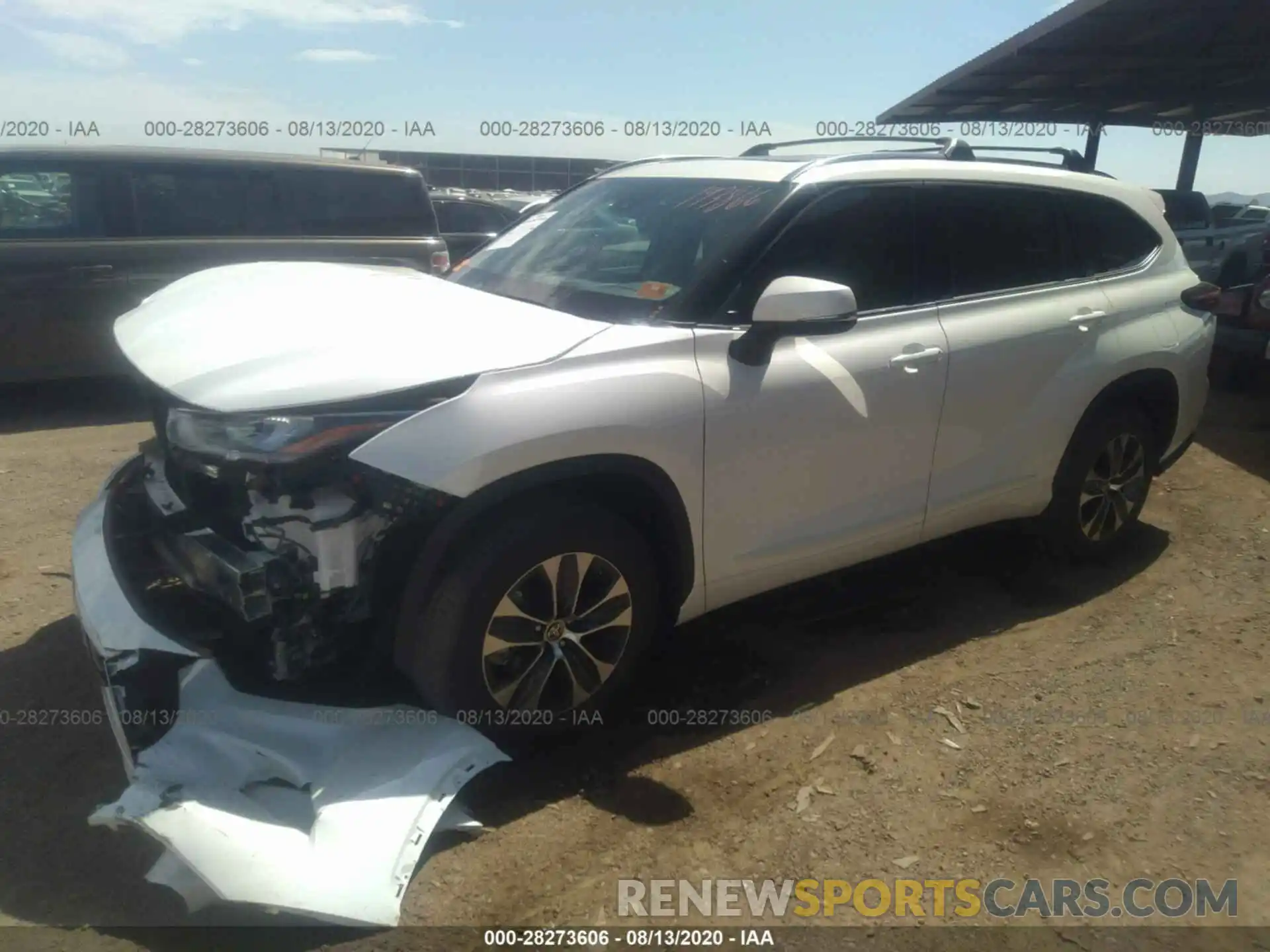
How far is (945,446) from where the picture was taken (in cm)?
370

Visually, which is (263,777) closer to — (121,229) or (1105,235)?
(1105,235)

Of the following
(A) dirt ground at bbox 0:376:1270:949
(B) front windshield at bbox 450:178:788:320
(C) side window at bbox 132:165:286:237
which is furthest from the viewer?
(C) side window at bbox 132:165:286:237

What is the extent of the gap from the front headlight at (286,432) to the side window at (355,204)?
562cm

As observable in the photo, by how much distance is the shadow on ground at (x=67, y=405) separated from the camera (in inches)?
267

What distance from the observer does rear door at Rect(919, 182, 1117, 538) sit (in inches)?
147

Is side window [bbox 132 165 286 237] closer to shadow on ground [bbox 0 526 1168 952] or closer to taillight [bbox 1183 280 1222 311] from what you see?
shadow on ground [bbox 0 526 1168 952]

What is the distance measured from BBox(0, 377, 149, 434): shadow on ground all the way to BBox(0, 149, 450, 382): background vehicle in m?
0.30

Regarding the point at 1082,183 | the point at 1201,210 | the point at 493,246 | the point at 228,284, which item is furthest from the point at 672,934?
the point at 1201,210

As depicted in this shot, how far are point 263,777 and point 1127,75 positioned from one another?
1965cm

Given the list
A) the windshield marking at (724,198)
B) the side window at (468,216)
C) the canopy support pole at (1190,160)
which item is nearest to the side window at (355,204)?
the side window at (468,216)

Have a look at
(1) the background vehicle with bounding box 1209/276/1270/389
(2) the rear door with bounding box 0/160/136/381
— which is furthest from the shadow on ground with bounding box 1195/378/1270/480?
(2) the rear door with bounding box 0/160/136/381

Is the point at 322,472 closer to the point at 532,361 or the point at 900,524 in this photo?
the point at 532,361

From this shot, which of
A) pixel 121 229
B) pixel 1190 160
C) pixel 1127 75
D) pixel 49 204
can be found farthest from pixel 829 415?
pixel 1190 160

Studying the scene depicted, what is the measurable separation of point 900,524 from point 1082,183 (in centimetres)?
189
